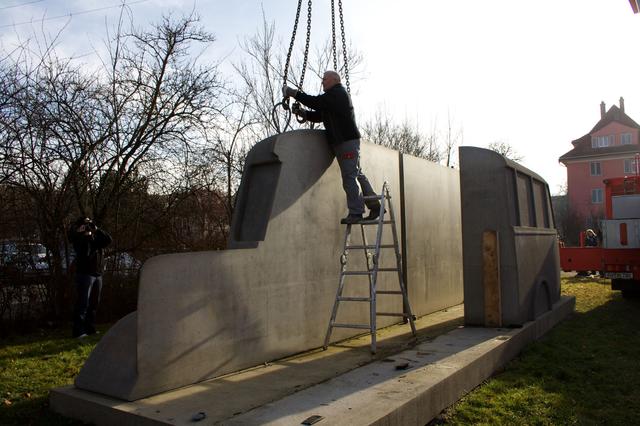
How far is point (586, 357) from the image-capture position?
23.6ft

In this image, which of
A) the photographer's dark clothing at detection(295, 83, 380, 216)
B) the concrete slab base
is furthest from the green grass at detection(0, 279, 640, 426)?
the photographer's dark clothing at detection(295, 83, 380, 216)

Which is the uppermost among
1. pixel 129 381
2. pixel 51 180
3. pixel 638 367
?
pixel 51 180

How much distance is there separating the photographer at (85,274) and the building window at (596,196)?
5364 cm

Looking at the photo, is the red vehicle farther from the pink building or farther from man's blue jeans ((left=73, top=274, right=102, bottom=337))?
the pink building

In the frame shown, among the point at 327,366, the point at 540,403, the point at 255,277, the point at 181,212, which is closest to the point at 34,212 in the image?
the point at 181,212

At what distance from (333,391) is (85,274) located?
5.72m

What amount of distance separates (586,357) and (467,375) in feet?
8.93

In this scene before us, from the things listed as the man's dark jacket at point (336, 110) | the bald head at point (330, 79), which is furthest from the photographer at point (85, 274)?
the bald head at point (330, 79)

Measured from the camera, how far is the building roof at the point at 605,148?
52906mm

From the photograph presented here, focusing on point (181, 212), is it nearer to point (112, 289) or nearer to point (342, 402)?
point (112, 289)

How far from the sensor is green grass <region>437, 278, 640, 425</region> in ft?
16.1

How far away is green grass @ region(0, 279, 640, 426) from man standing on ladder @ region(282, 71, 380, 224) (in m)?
2.57

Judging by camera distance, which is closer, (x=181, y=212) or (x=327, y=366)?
(x=327, y=366)

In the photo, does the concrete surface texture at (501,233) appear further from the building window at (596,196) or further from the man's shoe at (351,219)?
the building window at (596,196)
